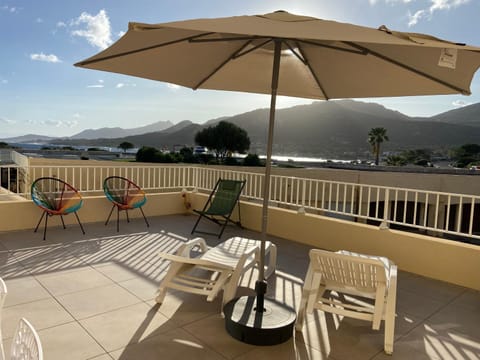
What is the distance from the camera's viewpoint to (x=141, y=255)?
187 inches

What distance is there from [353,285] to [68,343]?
2.19m

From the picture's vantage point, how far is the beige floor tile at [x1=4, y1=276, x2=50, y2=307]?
3.23m

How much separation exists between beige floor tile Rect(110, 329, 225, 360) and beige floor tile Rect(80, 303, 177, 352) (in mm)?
83

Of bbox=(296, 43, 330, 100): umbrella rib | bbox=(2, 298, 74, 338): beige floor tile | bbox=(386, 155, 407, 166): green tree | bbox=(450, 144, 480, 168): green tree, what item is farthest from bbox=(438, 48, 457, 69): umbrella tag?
bbox=(450, 144, 480, 168): green tree

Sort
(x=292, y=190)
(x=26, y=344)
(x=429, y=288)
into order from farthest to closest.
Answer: (x=292, y=190) < (x=429, y=288) < (x=26, y=344)

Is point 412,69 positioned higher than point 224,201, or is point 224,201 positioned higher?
point 412,69

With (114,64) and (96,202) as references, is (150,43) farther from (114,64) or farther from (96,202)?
(96,202)

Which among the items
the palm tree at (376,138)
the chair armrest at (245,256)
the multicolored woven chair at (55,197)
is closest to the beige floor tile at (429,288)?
the chair armrest at (245,256)

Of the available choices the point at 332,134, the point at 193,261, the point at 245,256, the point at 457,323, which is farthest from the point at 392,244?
the point at 332,134

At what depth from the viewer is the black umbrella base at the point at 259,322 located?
269 centimetres

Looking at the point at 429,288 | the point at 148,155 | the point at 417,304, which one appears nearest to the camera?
the point at 417,304

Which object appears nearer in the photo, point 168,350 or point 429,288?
point 168,350

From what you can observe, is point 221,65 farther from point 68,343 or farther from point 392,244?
point 392,244

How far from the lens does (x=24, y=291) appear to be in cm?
343
